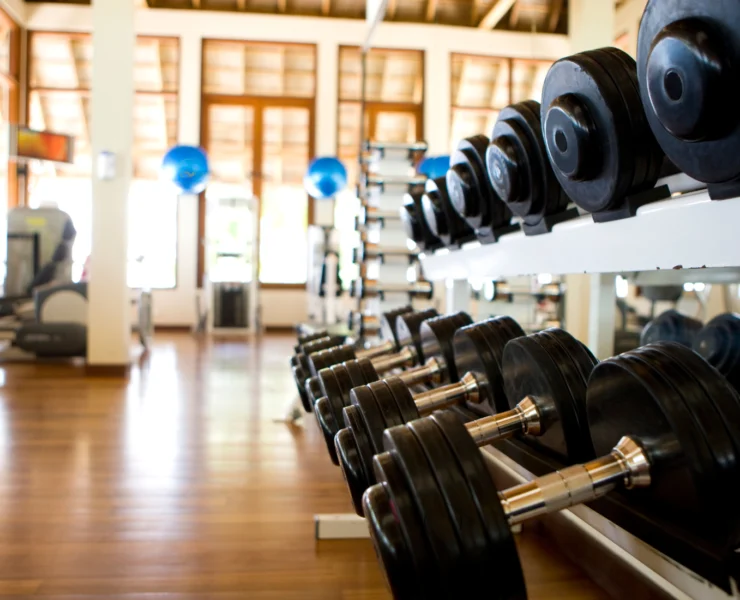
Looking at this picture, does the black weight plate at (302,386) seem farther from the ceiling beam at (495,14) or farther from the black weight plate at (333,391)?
the ceiling beam at (495,14)

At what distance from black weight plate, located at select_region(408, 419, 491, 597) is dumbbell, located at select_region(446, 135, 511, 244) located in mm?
940

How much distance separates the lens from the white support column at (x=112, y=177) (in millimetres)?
4648

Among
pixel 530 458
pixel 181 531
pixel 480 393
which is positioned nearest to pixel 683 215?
pixel 530 458

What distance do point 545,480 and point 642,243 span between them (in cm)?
34

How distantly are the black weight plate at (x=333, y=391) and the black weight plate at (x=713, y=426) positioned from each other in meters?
0.60

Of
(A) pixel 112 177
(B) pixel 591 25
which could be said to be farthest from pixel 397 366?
(A) pixel 112 177

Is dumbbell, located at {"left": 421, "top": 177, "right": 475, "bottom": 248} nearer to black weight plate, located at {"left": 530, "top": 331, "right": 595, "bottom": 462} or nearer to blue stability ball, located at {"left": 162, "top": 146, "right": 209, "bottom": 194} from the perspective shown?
black weight plate, located at {"left": 530, "top": 331, "right": 595, "bottom": 462}

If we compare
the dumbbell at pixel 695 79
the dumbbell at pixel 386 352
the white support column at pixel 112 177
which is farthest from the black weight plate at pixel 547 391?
the white support column at pixel 112 177

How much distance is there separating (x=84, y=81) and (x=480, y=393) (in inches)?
339

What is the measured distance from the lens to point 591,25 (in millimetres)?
3518

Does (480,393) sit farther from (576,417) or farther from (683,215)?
(683,215)

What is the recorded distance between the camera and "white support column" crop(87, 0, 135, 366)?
4648 mm

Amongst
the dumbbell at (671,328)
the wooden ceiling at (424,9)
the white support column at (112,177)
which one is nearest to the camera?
the dumbbell at (671,328)

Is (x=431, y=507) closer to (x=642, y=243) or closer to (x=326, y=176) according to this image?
(x=642, y=243)
